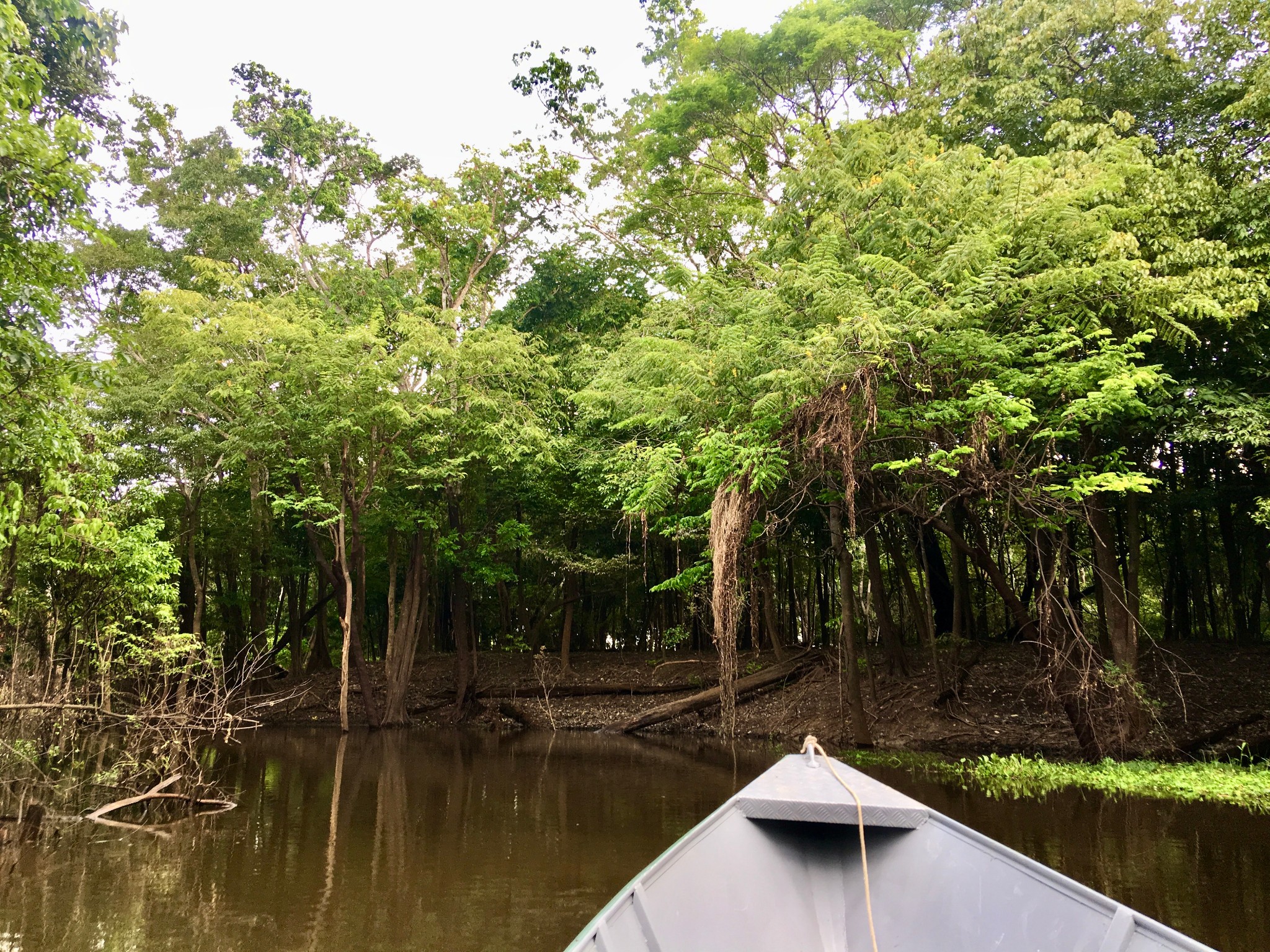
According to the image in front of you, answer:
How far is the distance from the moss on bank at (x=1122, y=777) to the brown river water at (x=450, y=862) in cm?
31

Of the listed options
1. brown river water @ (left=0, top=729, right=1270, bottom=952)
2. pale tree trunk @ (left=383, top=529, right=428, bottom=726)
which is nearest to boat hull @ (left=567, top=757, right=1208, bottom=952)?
brown river water @ (left=0, top=729, right=1270, bottom=952)

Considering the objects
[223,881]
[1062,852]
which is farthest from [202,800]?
[1062,852]

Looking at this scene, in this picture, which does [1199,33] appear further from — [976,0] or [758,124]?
[758,124]

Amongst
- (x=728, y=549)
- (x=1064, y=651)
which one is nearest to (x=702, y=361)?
(x=728, y=549)

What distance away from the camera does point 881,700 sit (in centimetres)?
1422

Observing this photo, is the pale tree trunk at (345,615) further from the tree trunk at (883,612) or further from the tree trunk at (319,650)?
the tree trunk at (883,612)

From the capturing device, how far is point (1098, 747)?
9.81m

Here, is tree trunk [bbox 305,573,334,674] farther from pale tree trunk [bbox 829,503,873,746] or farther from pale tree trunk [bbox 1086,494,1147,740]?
pale tree trunk [bbox 1086,494,1147,740]

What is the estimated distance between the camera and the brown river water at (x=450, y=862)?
4684 mm

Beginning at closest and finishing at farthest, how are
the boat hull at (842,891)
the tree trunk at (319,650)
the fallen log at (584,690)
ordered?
the boat hull at (842,891), the fallen log at (584,690), the tree trunk at (319,650)

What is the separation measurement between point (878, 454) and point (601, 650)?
13871 mm

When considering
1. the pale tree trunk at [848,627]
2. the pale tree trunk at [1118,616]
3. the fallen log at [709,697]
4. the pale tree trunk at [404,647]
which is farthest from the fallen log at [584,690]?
the pale tree trunk at [1118,616]

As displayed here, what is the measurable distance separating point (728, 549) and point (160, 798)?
21.7 feet

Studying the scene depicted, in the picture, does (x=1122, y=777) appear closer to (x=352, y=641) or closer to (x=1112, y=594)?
(x=1112, y=594)
